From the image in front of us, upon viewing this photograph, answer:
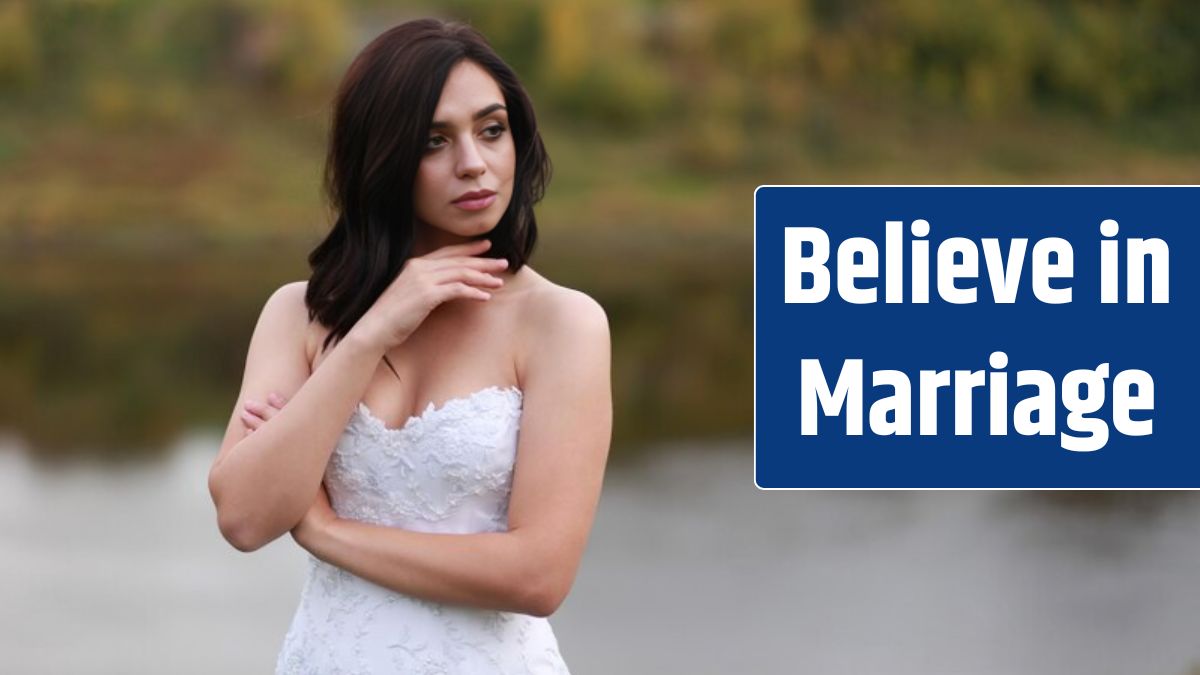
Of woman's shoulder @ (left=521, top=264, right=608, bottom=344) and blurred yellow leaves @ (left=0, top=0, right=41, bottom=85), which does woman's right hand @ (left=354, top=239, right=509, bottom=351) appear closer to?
woman's shoulder @ (left=521, top=264, right=608, bottom=344)

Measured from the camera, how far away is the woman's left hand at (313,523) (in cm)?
171

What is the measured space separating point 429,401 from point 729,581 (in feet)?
37.1

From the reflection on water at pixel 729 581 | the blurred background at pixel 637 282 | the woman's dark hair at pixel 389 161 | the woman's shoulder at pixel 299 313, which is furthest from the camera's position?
the blurred background at pixel 637 282

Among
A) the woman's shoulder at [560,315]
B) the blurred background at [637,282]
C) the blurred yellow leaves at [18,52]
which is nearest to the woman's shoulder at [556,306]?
the woman's shoulder at [560,315]

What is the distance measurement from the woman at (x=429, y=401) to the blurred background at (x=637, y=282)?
0.89 feet

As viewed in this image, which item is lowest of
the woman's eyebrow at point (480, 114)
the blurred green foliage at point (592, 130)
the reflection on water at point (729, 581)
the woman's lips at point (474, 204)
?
the reflection on water at point (729, 581)

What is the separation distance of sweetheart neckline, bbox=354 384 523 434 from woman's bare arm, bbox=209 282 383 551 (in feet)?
0.13

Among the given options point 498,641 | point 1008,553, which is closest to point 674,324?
point 1008,553

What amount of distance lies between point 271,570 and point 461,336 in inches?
480

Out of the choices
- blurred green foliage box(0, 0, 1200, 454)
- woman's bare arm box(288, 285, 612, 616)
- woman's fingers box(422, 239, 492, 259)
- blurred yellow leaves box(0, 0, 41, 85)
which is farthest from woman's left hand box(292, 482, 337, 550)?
blurred yellow leaves box(0, 0, 41, 85)

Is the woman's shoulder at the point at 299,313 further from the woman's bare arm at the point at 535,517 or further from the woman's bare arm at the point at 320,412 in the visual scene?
the woman's bare arm at the point at 535,517

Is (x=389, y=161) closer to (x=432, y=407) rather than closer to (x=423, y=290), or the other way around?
(x=423, y=290)

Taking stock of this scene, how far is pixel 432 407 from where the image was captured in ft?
5.58

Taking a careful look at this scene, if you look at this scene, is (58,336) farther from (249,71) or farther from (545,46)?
(545,46)
